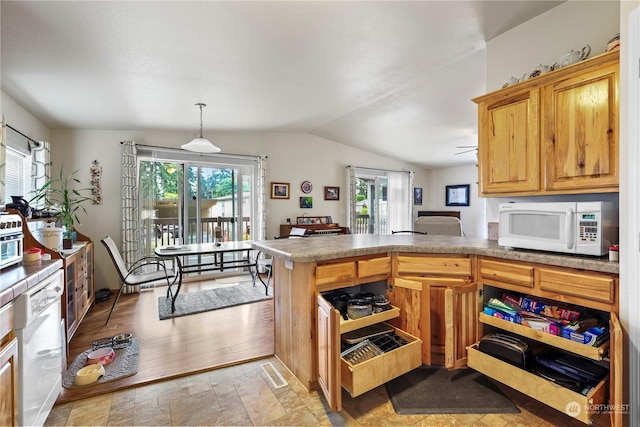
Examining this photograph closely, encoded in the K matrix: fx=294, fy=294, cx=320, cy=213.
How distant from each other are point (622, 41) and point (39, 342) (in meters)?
3.25

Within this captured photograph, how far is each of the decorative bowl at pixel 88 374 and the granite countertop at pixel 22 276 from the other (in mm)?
756

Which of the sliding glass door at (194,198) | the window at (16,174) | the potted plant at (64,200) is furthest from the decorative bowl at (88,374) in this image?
the sliding glass door at (194,198)

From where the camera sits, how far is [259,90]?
125 inches

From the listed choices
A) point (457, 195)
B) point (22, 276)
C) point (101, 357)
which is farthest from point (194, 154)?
point (457, 195)

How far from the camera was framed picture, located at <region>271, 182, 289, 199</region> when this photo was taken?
17.5 feet

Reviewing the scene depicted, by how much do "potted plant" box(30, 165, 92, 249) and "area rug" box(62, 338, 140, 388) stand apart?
125 centimetres

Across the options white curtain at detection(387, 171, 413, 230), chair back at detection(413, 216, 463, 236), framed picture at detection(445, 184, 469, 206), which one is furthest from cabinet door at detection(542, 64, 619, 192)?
framed picture at detection(445, 184, 469, 206)

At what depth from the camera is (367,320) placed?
1886 mm

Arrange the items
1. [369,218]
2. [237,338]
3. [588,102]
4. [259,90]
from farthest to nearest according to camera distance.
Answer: [369,218], [259,90], [237,338], [588,102]

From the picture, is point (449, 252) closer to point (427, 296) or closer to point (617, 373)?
point (427, 296)

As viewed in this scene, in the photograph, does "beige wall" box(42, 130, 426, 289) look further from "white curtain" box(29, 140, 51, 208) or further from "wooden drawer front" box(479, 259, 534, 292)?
"wooden drawer front" box(479, 259, 534, 292)

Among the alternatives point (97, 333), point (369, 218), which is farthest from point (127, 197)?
point (369, 218)

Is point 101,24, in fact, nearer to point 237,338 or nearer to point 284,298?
point 284,298

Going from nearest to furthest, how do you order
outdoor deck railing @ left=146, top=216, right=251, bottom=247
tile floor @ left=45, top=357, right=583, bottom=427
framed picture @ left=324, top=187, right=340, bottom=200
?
tile floor @ left=45, top=357, right=583, bottom=427
outdoor deck railing @ left=146, top=216, right=251, bottom=247
framed picture @ left=324, top=187, right=340, bottom=200
